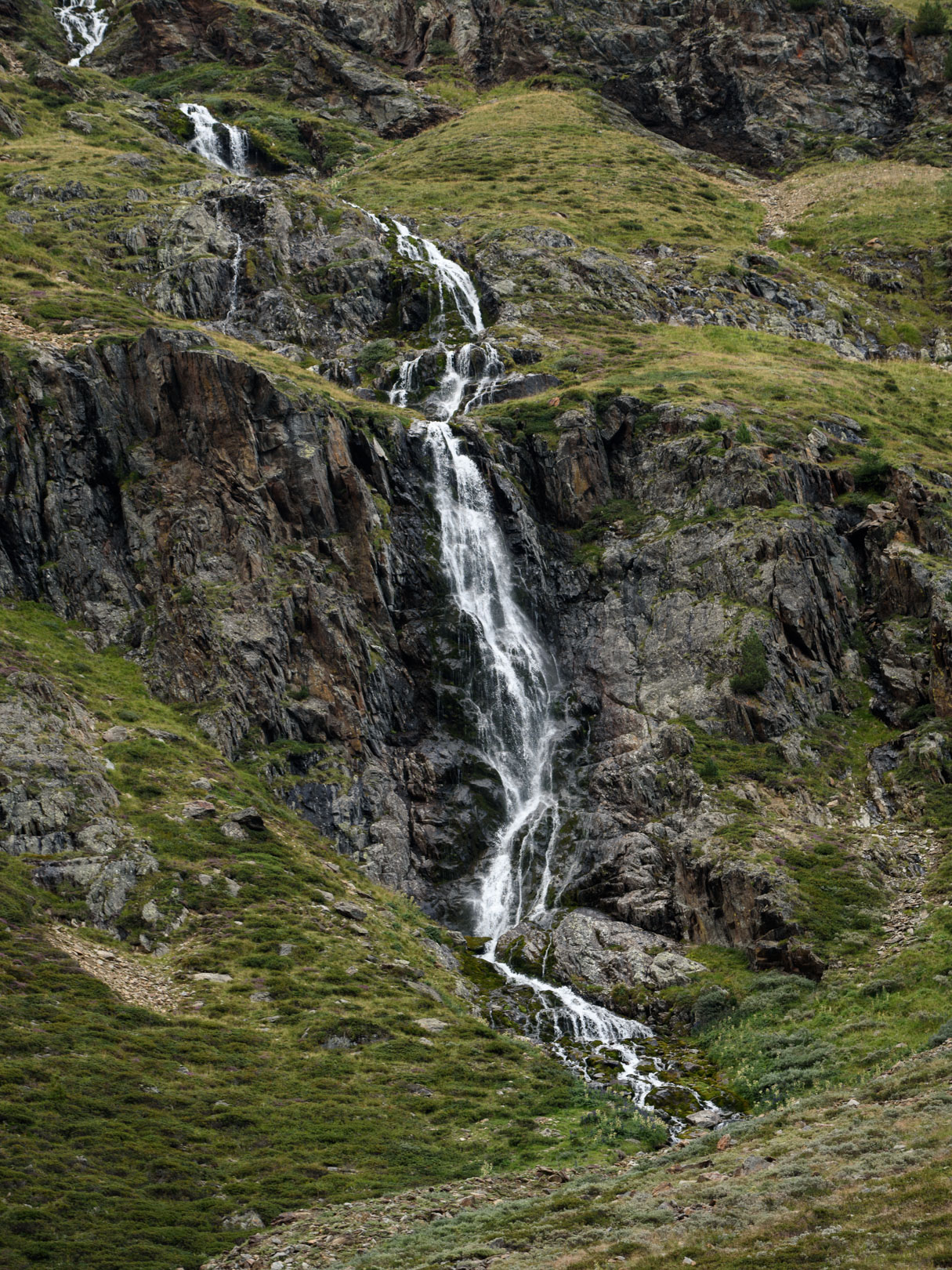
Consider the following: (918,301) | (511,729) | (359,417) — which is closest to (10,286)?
(359,417)

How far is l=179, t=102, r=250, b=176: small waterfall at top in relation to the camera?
313 feet

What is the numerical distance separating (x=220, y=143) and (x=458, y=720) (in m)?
73.7

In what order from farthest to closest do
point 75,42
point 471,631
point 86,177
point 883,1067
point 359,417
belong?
point 75,42 < point 86,177 < point 359,417 < point 471,631 < point 883,1067

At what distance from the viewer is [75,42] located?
114812mm

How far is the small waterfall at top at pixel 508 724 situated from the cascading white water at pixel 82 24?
253 feet

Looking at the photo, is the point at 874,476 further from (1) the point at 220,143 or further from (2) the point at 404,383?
(1) the point at 220,143

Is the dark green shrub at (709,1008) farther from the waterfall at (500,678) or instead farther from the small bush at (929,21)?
the small bush at (929,21)

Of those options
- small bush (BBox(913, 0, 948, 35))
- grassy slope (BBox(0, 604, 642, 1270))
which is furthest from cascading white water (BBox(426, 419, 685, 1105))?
small bush (BBox(913, 0, 948, 35))

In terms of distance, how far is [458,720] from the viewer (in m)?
49.0

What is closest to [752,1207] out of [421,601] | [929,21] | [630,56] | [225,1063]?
[225,1063]

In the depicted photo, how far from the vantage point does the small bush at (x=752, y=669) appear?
46.5 m

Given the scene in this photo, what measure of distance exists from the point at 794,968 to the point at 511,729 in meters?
17.8

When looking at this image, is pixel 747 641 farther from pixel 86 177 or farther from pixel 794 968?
pixel 86 177

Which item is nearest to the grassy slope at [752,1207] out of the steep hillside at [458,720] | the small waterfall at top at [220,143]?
the steep hillside at [458,720]
